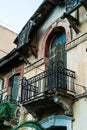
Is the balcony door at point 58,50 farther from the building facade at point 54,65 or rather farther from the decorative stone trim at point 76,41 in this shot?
the decorative stone trim at point 76,41

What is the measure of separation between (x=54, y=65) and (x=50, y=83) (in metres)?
1.33

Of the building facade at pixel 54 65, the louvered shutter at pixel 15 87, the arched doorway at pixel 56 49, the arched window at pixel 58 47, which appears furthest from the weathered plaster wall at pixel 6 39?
the arched window at pixel 58 47

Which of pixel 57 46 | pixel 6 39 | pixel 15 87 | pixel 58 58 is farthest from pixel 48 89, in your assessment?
pixel 6 39

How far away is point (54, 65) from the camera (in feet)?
41.5

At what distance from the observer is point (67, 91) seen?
11.2 meters

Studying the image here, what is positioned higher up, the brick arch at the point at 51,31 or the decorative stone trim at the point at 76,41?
the brick arch at the point at 51,31

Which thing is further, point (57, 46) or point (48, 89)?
point (57, 46)

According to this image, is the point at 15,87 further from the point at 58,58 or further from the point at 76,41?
the point at 76,41

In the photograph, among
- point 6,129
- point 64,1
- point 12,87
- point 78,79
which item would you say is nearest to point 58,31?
point 64,1

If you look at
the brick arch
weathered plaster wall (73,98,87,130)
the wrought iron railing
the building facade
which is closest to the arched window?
the building facade

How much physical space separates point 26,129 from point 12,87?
11.9ft

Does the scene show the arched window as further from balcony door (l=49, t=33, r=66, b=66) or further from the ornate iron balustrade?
the ornate iron balustrade

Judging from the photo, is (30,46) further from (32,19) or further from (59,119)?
(59,119)

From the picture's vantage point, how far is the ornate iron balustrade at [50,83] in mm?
10979
